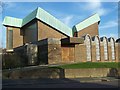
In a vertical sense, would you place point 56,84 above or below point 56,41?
below

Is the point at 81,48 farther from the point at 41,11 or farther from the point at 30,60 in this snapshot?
the point at 41,11

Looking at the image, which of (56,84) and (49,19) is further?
(49,19)

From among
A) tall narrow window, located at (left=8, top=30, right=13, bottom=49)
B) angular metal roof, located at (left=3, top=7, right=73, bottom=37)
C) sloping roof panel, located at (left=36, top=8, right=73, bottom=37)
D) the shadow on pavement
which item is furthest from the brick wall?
the shadow on pavement

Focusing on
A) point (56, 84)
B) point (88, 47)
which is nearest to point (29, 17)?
point (88, 47)

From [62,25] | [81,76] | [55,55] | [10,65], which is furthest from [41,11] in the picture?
[81,76]

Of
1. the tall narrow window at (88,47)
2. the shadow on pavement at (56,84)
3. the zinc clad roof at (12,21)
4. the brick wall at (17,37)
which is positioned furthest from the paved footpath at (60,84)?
the zinc clad roof at (12,21)

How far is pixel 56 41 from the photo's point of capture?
153 feet

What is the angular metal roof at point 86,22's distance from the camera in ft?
242

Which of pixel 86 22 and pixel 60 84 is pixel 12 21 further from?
pixel 60 84

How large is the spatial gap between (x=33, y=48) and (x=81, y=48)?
361 inches

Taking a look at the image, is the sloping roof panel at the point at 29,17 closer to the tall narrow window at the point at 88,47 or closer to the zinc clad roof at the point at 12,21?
the zinc clad roof at the point at 12,21

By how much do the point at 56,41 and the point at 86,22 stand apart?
2955 cm

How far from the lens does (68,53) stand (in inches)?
1928

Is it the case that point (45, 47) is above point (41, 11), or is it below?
below
